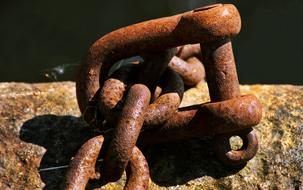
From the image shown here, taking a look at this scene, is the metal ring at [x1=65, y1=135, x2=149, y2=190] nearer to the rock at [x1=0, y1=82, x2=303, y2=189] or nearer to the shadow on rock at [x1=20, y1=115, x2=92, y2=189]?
the rock at [x1=0, y1=82, x2=303, y2=189]

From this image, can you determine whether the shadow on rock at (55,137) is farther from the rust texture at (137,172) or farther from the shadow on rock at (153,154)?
the rust texture at (137,172)

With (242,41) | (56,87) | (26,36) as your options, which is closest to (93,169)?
(56,87)

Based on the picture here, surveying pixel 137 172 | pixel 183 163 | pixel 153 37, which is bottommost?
pixel 183 163

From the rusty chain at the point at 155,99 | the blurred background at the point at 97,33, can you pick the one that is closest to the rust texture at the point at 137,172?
the rusty chain at the point at 155,99

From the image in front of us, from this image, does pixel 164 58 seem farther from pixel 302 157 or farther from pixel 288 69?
pixel 288 69

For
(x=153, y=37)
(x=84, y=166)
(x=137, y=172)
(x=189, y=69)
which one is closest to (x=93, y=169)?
(x=84, y=166)

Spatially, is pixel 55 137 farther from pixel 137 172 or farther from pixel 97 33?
pixel 97 33

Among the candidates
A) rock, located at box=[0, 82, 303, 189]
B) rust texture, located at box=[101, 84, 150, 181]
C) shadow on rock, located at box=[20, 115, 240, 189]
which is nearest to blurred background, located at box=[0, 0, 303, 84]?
rock, located at box=[0, 82, 303, 189]
